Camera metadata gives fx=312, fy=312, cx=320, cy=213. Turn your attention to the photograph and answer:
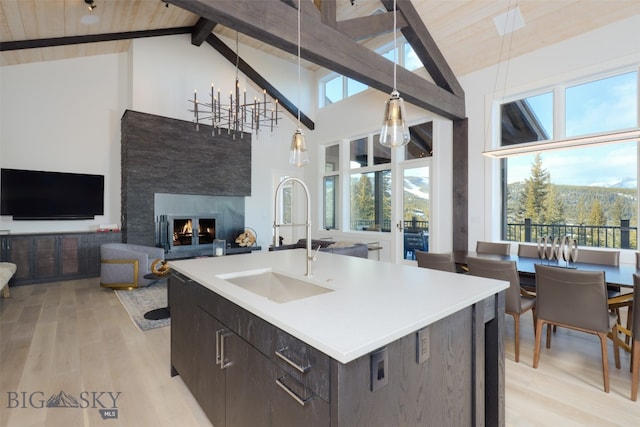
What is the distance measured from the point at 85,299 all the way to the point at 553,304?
209 inches

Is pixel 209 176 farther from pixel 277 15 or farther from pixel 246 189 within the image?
pixel 277 15

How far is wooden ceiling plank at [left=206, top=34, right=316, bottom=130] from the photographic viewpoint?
667 centimetres

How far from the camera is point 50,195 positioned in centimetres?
526

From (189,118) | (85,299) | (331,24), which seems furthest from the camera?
(189,118)

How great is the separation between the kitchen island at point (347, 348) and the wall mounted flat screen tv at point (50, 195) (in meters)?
4.86

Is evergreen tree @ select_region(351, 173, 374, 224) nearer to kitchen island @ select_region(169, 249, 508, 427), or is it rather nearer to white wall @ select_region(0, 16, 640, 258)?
white wall @ select_region(0, 16, 640, 258)

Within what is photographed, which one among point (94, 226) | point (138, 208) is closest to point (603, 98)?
point (138, 208)

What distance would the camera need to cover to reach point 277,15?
9.34 ft

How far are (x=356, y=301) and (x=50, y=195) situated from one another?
618 centimetres

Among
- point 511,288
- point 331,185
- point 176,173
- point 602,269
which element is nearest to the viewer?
point 511,288

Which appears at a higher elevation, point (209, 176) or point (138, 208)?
point (209, 176)

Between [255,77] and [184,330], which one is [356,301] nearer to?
[184,330]

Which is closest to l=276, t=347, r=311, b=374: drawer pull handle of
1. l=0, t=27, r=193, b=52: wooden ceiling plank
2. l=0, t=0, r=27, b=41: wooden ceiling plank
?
l=0, t=0, r=27, b=41: wooden ceiling plank

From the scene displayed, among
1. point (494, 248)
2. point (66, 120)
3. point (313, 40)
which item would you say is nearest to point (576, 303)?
point (494, 248)
